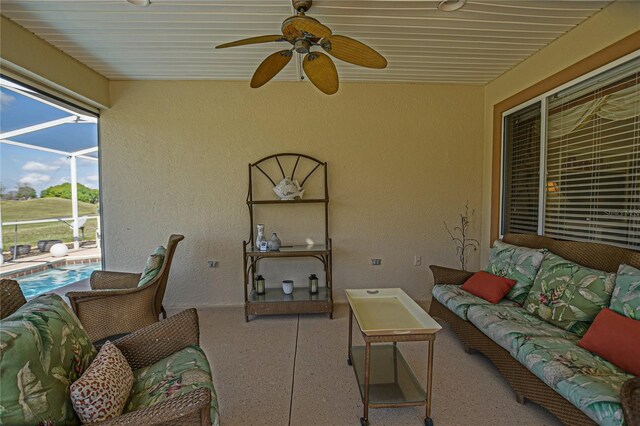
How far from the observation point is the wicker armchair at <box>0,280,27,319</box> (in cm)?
136

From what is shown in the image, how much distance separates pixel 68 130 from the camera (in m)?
3.43

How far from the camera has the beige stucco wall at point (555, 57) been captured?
2213 mm

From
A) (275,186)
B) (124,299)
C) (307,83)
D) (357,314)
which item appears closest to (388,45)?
(307,83)

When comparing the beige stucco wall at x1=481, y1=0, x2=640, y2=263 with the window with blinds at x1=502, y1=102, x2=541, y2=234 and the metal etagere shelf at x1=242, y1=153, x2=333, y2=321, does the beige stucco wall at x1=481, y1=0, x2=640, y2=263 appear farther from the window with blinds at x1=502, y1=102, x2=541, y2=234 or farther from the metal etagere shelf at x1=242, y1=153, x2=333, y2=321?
the metal etagere shelf at x1=242, y1=153, x2=333, y2=321

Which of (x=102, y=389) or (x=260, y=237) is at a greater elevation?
(x=260, y=237)

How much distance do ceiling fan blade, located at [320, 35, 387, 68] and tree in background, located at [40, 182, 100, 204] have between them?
331cm

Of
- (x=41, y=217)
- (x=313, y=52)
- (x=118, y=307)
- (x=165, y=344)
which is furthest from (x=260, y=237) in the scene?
(x=41, y=217)

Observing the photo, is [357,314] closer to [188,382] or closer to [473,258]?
[188,382]

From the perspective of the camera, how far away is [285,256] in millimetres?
3361

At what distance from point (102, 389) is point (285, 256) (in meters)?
2.23

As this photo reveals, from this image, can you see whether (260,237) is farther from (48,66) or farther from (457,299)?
(48,66)

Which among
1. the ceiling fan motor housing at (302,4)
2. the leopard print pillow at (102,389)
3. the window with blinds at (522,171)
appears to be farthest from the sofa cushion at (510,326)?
the ceiling fan motor housing at (302,4)

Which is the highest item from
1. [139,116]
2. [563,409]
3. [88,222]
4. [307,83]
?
[307,83]

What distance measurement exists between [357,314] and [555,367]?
3.76 feet
